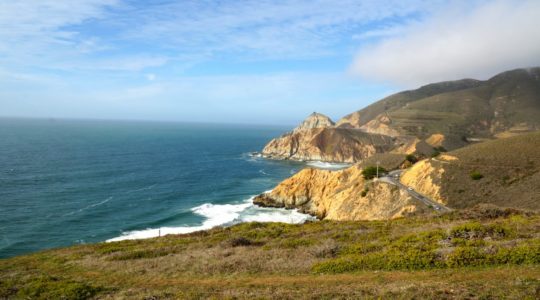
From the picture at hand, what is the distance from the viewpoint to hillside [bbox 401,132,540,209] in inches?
1635

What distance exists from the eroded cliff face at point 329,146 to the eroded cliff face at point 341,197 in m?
63.6

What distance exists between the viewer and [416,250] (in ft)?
52.0

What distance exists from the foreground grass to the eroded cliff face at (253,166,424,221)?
2250 centimetres

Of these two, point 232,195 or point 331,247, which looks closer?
point 331,247

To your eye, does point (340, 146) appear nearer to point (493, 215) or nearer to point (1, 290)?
point (493, 215)

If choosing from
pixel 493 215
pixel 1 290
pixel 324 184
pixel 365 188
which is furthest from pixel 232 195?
pixel 1 290

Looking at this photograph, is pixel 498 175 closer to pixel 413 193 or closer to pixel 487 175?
pixel 487 175

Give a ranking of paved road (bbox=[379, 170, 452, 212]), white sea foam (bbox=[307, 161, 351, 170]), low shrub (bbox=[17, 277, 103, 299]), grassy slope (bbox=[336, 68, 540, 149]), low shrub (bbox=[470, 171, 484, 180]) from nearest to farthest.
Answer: low shrub (bbox=[17, 277, 103, 299]) < paved road (bbox=[379, 170, 452, 212]) < low shrub (bbox=[470, 171, 484, 180]) < white sea foam (bbox=[307, 161, 351, 170]) < grassy slope (bbox=[336, 68, 540, 149])

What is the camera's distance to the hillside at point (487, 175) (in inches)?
1635

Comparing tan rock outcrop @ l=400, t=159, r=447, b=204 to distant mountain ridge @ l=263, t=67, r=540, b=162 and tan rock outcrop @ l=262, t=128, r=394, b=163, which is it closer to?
distant mountain ridge @ l=263, t=67, r=540, b=162

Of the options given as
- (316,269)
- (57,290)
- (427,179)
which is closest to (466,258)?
(316,269)

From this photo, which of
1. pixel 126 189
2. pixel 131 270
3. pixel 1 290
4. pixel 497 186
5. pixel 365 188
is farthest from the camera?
Result: pixel 126 189

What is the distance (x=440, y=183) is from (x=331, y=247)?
3415cm

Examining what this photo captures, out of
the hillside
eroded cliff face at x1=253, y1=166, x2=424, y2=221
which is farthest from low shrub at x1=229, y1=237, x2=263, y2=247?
the hillside
